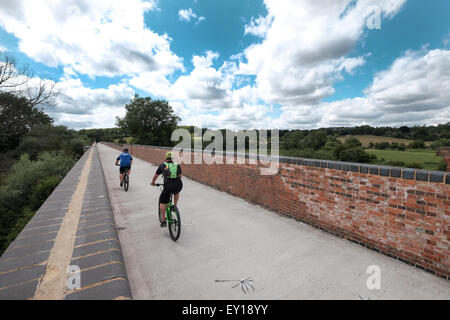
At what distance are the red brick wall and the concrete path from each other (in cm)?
18

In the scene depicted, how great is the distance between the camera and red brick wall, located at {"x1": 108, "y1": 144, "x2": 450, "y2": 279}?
2494 millimetres

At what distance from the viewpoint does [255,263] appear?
111 inches

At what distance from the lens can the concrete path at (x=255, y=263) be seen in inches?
90.4

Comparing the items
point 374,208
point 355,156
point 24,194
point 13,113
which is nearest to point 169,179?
point 374,208

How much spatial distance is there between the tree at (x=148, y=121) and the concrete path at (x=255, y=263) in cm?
4047

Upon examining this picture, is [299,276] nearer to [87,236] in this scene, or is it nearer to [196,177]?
[87,236]

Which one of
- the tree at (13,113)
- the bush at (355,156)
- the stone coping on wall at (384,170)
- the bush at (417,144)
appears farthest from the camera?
the bush at (355,156)

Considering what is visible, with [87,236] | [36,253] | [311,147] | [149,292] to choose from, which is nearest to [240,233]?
[149,292]

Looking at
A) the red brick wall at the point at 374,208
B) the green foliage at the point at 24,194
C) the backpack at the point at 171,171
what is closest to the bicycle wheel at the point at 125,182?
the green foliage at the point at 24,194

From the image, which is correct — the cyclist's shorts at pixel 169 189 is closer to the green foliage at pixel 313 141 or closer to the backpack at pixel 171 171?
the backpack at pixel 171 171

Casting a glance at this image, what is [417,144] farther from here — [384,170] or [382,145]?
[384,170]

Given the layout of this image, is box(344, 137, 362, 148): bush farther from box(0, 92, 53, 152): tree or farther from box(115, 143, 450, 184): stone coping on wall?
box(0, 92, 53, 152): tree

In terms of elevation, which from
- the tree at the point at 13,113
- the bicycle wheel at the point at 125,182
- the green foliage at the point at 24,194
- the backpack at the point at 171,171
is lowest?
the green foliage at the point at 24,194

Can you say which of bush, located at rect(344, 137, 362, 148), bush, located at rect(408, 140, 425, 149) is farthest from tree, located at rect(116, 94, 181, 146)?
bush, located at rect(408, 140, 425, 149)
